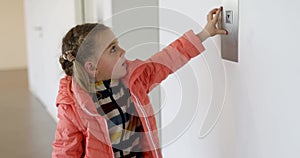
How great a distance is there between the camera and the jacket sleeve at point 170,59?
1221mm

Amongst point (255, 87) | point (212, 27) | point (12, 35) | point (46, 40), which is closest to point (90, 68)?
point (212, 27)

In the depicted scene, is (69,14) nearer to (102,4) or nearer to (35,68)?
(102,4)

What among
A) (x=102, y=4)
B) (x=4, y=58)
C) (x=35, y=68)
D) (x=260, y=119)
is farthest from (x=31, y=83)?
(x=260, y=119)

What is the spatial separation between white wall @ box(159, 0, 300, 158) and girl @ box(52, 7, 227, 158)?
140mm

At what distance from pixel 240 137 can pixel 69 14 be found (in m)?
2.69

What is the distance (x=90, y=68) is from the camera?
4.08ft

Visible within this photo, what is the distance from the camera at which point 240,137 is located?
1.14m

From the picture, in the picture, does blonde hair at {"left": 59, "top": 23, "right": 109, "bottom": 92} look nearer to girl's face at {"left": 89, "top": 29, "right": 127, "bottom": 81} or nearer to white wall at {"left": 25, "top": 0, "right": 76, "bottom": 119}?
girl's face at {"left": 89, "top": 29, "right": 127, "bottom": 81}

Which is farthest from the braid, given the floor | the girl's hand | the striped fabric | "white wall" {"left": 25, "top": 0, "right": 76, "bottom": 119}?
the floor

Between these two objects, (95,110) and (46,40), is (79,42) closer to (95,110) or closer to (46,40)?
(95,110)

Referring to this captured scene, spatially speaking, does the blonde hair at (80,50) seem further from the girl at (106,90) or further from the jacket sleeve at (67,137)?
the jacket sleeve at (67,137)

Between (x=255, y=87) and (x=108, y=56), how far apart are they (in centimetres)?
48

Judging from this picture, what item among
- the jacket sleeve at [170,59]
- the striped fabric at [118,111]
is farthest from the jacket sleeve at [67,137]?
the jacket sleeve at [170,59]

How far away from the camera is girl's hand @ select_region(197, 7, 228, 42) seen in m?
1.16
